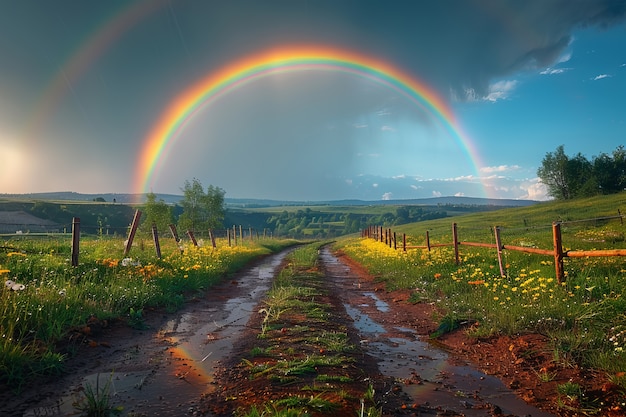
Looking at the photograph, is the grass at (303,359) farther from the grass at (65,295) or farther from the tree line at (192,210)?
the tree line at (192,210)

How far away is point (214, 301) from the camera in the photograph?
41.5 feet

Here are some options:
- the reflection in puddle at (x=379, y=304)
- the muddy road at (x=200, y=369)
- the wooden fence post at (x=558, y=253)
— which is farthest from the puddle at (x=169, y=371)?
the wooden fence post at (x=558, y=253)

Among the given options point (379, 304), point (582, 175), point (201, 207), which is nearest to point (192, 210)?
point (201, 207)

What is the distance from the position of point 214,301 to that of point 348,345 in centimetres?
654

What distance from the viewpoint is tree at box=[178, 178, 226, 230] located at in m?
66.6

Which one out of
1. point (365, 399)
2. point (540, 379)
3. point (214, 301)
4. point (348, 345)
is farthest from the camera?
point (214, 301)

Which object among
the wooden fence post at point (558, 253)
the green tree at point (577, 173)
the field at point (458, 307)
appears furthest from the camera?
the green tree at point (577, 173)

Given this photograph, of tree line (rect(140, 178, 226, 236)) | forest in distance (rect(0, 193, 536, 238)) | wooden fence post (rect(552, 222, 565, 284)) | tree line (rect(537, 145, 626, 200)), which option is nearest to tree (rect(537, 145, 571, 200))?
tree line (rect(537, 145, 626, 200))

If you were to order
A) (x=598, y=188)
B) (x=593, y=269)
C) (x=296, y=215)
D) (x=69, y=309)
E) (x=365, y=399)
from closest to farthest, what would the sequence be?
(x=365, y=399), (x=69, y=309), (x=593, y=269), (x=598, y=188), (x=296, y=215)

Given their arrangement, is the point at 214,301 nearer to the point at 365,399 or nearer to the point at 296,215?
the point at 365,399

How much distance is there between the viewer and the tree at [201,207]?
6656 cm

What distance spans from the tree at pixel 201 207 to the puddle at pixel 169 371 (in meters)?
58.1

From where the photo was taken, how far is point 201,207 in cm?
6881

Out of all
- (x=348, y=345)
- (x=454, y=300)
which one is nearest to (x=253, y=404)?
(x=348, y=345)
